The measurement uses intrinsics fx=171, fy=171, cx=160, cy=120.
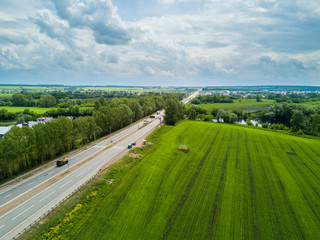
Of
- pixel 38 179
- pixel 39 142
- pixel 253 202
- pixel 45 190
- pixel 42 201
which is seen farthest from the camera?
pixel 39 142

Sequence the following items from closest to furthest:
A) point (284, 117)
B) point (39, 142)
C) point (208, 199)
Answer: point (208, 199) → point (39, 142) → point (284, 117)

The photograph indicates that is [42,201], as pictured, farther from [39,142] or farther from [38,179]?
[39,142]

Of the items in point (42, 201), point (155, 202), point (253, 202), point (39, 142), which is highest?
point (39, 142)

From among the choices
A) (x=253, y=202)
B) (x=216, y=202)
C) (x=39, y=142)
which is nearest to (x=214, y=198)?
(x=216, y=202)

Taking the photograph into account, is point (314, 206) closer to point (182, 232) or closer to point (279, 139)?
point (182, 232)

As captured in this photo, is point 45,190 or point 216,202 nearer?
point 216,202

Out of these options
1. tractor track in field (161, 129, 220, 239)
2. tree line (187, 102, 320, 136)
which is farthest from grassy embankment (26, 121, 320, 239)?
tree line (187, 102, 320, 136)

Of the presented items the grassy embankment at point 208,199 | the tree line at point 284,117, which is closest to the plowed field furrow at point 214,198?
the grassy embankment at point 208,199

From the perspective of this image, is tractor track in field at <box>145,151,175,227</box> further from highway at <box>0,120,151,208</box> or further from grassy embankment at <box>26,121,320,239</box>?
highway at <box>0,120,151,208</box>
